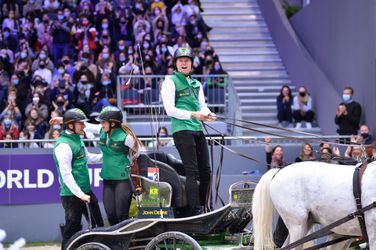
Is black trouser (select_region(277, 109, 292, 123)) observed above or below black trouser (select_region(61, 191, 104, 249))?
above

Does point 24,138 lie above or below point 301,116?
below

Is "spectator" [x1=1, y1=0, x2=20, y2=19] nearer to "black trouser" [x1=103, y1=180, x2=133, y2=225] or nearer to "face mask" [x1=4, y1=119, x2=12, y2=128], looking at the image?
"face mask" [x1=4, y1=119, x2=12, y2=128]

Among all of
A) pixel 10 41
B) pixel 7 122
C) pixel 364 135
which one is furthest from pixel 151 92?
pixel 10 41

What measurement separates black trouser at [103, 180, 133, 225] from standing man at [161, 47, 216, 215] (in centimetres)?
75

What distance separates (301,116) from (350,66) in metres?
1.47

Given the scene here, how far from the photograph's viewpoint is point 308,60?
22922mm

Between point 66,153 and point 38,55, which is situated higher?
point 38,55

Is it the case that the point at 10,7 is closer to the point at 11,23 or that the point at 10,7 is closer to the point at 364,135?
the point at 11,23

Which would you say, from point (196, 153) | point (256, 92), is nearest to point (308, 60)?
point (256, 92)

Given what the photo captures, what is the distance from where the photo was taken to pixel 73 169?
12.1 meters

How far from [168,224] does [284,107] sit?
998 cm

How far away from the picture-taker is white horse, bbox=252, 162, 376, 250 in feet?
34.6

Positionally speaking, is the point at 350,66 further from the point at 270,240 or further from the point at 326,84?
the point at 270,240

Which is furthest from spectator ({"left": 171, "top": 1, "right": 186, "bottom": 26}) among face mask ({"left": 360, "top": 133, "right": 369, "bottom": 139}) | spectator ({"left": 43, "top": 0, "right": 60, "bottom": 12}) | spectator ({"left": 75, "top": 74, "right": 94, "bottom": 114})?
face mask ({"left": 360, "top": 133, "right": 369, "bottom": 139})
